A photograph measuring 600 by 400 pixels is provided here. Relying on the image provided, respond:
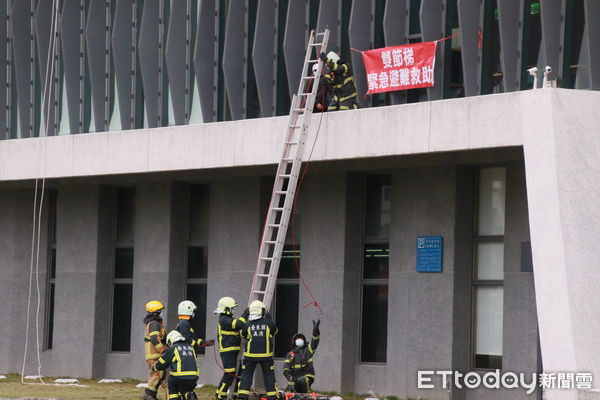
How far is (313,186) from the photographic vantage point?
23250mm

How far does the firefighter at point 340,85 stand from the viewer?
21172 mm

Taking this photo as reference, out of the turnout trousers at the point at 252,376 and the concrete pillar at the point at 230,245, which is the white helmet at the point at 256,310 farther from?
the concrete pillar at the point at 230,245

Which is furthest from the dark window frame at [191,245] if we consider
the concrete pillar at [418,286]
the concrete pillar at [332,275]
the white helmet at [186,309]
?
the white helmet at [186,309]

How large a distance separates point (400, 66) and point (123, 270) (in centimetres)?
876

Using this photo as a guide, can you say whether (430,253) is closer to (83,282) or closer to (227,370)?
(227,370)

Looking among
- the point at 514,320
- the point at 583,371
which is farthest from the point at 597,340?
the point at 514,320

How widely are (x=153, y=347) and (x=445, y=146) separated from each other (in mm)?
5779

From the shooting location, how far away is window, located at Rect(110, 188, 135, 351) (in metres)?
26.4

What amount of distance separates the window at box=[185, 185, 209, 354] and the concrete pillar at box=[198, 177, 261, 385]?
537 millimetres

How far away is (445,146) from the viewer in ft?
63.4

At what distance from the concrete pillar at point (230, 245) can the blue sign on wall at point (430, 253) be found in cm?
392

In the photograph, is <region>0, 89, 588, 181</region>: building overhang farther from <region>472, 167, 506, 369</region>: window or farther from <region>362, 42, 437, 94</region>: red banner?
<region>472, 167, 506, 369</region>: window

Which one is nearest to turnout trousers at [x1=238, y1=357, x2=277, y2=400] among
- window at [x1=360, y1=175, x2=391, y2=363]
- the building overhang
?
window at [x1=360, y1=175, x2=391, y2=363]

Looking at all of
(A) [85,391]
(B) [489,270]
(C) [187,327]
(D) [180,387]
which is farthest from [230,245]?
(D) [180,387]
